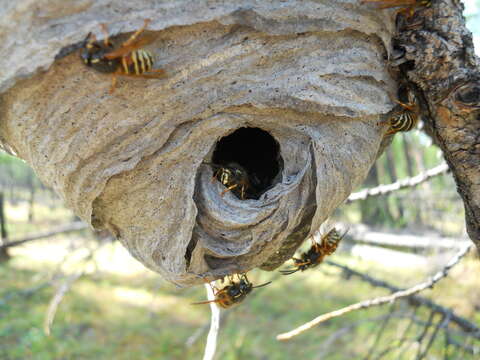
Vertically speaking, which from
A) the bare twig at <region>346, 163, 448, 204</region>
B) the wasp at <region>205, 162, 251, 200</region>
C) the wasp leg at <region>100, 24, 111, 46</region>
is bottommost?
the wasp at <region>205, 162, 251, 200</region>

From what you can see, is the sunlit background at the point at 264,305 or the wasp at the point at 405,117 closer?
the wasp at the point at 405,117

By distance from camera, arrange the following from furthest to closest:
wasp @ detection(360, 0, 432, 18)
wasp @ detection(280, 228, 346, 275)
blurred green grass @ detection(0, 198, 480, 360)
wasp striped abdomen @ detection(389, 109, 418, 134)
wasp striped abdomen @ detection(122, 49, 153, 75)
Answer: blurred green grass @ detection(0, 198, 480, 360) < wasp @ detection(280, 228, 346, 275) < wasp striped abdomen @ detection(389, 109, 418, 134) < wasp @ detection(360, 0, 432, 18) < wasp striped abdomen @ detection(122, 49, 153, 75)

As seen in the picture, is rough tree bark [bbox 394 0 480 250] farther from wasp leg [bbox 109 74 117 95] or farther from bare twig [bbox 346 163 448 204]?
wasp leg [bbox 109 74 117 95]

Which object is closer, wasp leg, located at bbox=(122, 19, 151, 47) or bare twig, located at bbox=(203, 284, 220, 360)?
wasp leg, located at bbox=(122, 19, 151, 47)

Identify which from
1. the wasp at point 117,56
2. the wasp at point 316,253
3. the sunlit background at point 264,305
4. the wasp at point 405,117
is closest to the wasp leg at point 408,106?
the wasp at point 405,117

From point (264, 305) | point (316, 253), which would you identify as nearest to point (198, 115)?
point (316, 253)

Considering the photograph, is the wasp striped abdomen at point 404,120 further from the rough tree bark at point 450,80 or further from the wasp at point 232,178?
the wasp at point 232,178

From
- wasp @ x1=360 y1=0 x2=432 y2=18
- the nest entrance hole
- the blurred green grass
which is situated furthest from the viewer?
the blurred green grass

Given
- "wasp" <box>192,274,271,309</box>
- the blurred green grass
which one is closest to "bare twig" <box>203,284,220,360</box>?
"wasp" <box>192,274,271,309</box>
